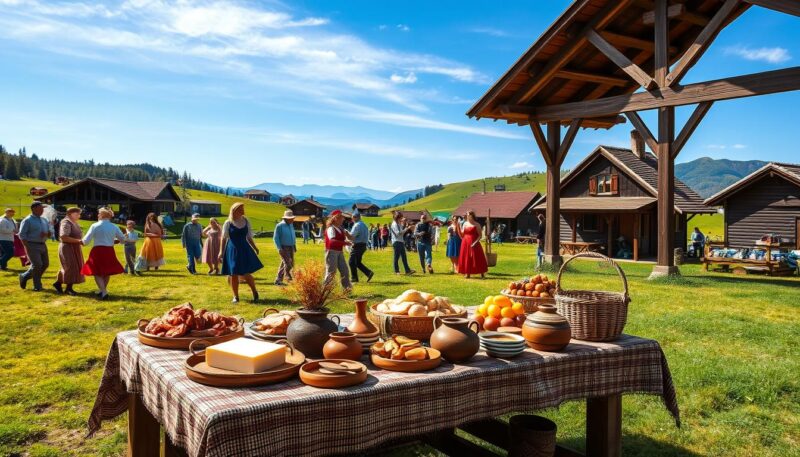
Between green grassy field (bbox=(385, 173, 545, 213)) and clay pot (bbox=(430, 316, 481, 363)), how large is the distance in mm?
153612

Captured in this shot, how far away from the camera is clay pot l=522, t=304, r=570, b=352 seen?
11.3ft

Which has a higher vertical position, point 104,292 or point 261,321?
point 261,321

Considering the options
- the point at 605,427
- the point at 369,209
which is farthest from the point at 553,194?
the point at 369,209

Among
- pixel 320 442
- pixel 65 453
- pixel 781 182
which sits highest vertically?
pixel 781 182

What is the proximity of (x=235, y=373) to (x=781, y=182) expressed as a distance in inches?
1060

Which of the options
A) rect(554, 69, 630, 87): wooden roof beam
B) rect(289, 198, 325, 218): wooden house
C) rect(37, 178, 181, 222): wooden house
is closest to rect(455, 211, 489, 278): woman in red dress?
rect(554, 69, 630, 87): wooden roof beam

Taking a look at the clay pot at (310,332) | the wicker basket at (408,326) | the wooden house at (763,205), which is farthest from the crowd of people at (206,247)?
the wooden house at (763,205)

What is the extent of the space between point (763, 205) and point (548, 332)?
2555 centimetres

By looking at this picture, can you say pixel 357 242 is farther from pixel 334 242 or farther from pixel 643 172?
pixel 643 172

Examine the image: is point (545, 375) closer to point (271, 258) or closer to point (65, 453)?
point (65, 453)

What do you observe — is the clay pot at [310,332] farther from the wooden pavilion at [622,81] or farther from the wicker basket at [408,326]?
the wooden pavilion at [622,81]

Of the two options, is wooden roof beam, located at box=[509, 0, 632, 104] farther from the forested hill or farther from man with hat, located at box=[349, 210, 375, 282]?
the forested hill

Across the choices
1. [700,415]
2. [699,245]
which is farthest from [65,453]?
[699,245]

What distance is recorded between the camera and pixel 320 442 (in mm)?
2617
